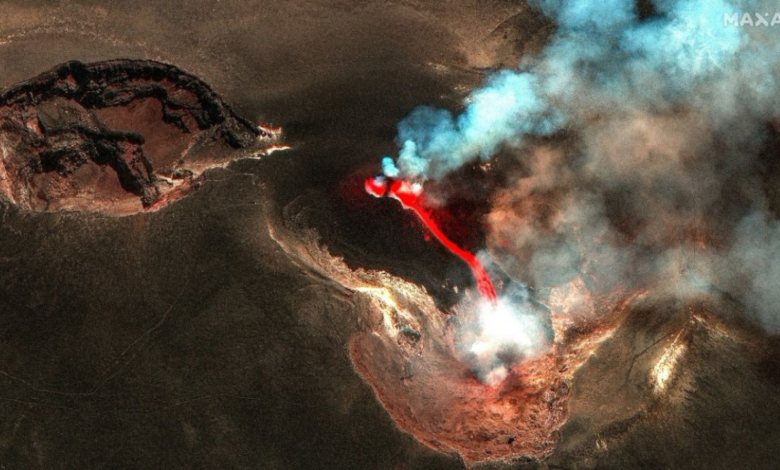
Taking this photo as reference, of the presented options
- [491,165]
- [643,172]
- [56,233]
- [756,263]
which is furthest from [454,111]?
[56,233]

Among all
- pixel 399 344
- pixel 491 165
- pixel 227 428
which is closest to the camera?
pixel 227 428

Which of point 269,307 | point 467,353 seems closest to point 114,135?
point 269,307

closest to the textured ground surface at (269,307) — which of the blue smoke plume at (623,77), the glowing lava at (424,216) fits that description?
the glowing lava at (424,216)

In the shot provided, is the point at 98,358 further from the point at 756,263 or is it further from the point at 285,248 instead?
the point at 756,263

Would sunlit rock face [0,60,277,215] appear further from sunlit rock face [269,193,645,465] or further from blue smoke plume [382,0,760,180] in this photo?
blue smoke plume [382,0,760,180]

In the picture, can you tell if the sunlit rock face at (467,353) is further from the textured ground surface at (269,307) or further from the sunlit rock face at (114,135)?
the sunlit rock face at (114,135)

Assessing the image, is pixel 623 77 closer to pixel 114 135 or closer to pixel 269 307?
pixel 269 307
